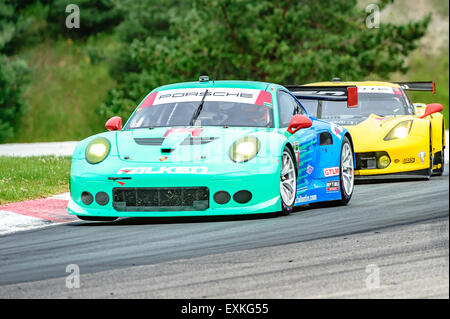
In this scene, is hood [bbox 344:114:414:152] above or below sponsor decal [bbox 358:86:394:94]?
below

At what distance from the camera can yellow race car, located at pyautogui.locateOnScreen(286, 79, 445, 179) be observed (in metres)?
14.1

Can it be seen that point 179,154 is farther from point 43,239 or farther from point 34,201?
point 34,201

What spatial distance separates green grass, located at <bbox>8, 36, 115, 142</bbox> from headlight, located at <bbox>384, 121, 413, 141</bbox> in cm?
2390

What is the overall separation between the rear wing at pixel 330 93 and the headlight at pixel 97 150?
3.30 meters

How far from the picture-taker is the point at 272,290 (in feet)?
20.4

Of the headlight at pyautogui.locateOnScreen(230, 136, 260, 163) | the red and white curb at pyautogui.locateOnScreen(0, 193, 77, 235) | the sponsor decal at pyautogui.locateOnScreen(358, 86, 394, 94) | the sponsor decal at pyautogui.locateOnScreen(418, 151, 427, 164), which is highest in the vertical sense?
the sponsor decal at pyautogui.locateOnScreen(358, 86, 394, 94)

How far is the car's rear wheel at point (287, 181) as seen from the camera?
9784 millimetres

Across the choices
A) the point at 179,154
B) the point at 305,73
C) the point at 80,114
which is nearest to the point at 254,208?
the point at 179,154

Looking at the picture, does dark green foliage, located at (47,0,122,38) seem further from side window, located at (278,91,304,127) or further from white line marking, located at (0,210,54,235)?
white line marking, located at (0,210,54,235)

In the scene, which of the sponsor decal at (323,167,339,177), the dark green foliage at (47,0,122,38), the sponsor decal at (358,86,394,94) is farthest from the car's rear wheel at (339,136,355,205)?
the dark green foliage at (47,0,122,38)

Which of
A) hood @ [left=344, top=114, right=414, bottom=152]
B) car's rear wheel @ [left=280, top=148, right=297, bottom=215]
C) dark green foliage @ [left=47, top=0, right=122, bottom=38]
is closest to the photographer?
car's rear wheel @ [left=280, top=148, right=297, bottom=215]

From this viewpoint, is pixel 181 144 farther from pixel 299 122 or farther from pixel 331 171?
pixel 331 171

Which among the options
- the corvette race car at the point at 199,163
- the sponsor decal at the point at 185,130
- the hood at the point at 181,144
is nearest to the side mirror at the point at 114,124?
the corvette race car at the point at 199,163

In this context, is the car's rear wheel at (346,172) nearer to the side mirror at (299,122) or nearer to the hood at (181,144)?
the side mirror at (299,122)
